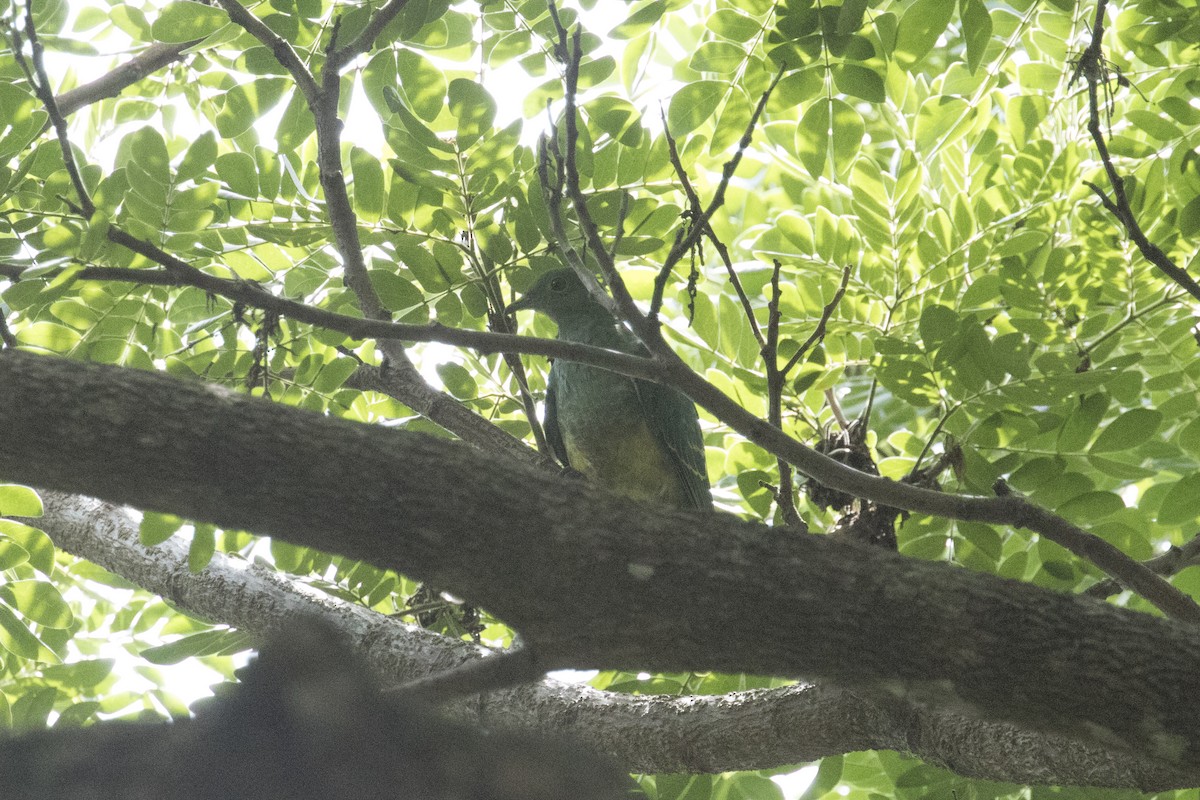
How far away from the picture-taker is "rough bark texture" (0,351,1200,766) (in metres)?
1.64

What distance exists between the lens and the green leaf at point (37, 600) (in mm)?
2961

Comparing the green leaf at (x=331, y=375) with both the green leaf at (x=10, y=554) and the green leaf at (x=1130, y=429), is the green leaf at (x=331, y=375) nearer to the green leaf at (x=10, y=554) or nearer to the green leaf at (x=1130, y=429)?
the green leaf at (x=10, y=554)

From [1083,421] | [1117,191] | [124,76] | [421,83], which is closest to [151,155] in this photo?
[421,83]

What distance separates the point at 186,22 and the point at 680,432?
6.77ft

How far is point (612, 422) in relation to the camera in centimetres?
393

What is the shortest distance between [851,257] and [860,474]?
966mm

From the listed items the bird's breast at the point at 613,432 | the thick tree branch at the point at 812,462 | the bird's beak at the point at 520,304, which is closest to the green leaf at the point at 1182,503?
the thick tree branch at the point at 812,462

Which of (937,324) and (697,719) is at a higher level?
(937,324)

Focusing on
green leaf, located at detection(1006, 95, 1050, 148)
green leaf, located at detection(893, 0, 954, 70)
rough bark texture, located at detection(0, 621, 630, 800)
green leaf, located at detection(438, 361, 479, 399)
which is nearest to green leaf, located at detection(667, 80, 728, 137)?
green leaf, located at detection(893, 0, 954, 70)

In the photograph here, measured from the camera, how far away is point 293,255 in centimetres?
338

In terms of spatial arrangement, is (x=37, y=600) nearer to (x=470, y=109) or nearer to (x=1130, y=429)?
(x=470, y=109)

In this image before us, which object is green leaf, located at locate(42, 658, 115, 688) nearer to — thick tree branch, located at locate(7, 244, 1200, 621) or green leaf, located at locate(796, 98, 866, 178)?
thick tree branch, located at locate(7, 244, 1200, 621)

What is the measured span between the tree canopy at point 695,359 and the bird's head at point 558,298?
242 millimetres

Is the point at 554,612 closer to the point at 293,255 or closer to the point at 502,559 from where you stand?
the point at 502,559
